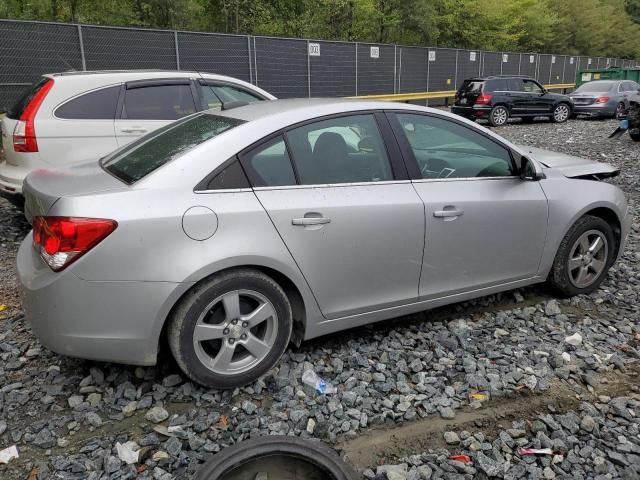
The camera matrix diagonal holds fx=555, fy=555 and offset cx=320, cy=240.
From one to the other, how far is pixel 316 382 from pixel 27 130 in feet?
13.7

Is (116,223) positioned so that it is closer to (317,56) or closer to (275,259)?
(275,259)

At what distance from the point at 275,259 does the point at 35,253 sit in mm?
1306

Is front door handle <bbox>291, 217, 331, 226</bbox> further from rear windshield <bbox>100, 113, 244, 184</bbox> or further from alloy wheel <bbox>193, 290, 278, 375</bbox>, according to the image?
rear windshield <bbox>100, 113, 244, 184</bbox>

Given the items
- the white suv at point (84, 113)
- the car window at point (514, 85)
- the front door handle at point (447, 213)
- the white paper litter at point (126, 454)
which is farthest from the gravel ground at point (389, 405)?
the car window at point (514, 85)

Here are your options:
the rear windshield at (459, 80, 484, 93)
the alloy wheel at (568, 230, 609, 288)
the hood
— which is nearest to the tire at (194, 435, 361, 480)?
the alloy wheel at (568, 230, 609, 288)

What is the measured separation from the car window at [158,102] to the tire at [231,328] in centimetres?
390

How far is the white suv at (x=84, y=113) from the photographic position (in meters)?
5.60

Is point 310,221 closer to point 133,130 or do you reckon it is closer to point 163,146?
point 163,146

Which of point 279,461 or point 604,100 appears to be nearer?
point 279,461

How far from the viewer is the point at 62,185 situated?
9.88 feet

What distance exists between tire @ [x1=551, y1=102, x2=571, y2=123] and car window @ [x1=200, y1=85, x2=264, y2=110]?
15.6 meters

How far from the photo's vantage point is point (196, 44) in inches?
548

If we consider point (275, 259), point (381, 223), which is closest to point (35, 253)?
point (275, 259)

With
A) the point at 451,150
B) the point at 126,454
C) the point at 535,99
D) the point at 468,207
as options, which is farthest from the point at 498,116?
the point at 126,454
